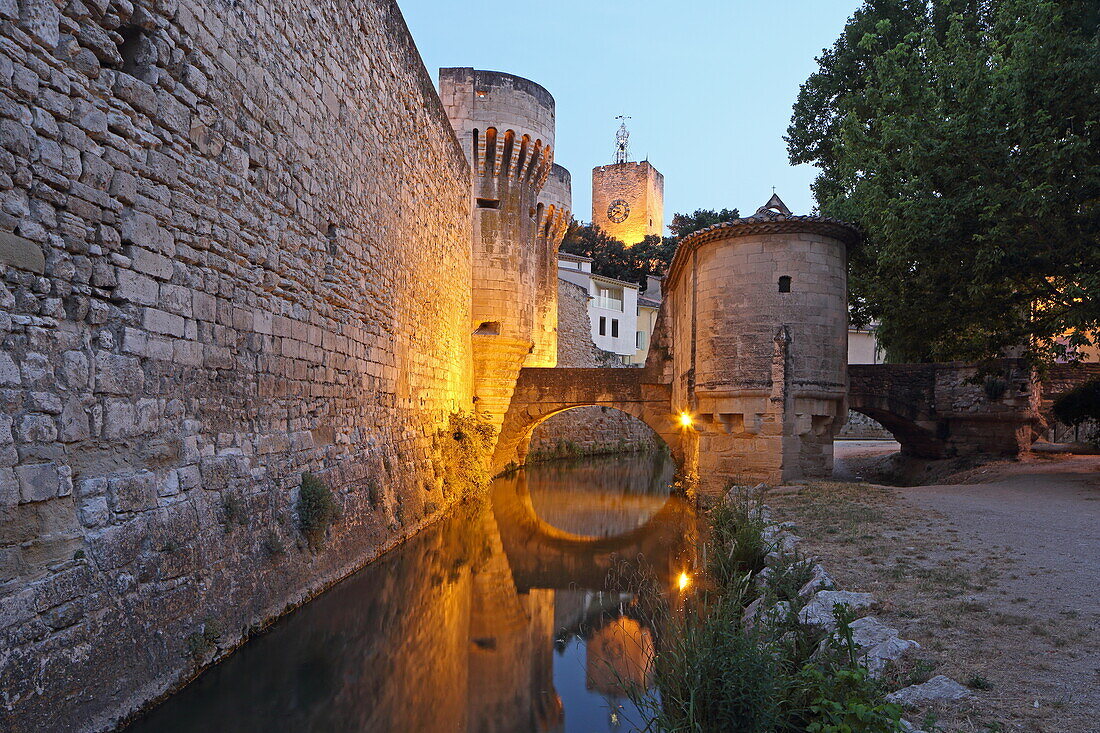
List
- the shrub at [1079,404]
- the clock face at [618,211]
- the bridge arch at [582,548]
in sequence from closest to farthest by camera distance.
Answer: the bridge arch at [582,548] < the shrub at [1079,404] < the clock face at [618,211]

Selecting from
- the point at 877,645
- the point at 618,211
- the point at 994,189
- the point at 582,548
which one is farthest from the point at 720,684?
the point at 618,211

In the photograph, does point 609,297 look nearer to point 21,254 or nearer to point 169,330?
point 169,330

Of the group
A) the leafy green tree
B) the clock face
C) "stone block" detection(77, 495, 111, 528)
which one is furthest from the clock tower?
"stone block" detection(77, 495, 111, 528)

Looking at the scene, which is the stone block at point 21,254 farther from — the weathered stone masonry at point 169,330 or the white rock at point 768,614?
the white rock at point 768,614

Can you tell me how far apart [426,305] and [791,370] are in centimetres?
607

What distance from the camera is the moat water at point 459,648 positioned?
4.60 meters

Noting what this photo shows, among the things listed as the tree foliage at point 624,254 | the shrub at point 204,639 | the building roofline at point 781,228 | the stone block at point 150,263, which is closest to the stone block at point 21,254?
the stone block at point 150,263

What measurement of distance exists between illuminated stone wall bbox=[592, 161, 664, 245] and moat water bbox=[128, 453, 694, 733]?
4235cm

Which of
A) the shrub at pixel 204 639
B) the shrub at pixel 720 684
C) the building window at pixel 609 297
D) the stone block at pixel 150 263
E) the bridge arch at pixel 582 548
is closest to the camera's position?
the shrub at pixel 720 684

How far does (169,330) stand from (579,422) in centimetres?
2110

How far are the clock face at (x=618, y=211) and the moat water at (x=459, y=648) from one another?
141ft

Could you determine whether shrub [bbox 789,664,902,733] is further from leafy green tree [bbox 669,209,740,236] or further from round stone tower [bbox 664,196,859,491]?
leafy green tree [bbox 669,209,740,236]

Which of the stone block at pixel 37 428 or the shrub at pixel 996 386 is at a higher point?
the shrub at pixel 996 386

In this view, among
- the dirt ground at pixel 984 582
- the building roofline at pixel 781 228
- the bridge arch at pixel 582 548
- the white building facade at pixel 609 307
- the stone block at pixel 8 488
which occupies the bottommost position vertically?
the bridge arch at pixel 582 548
